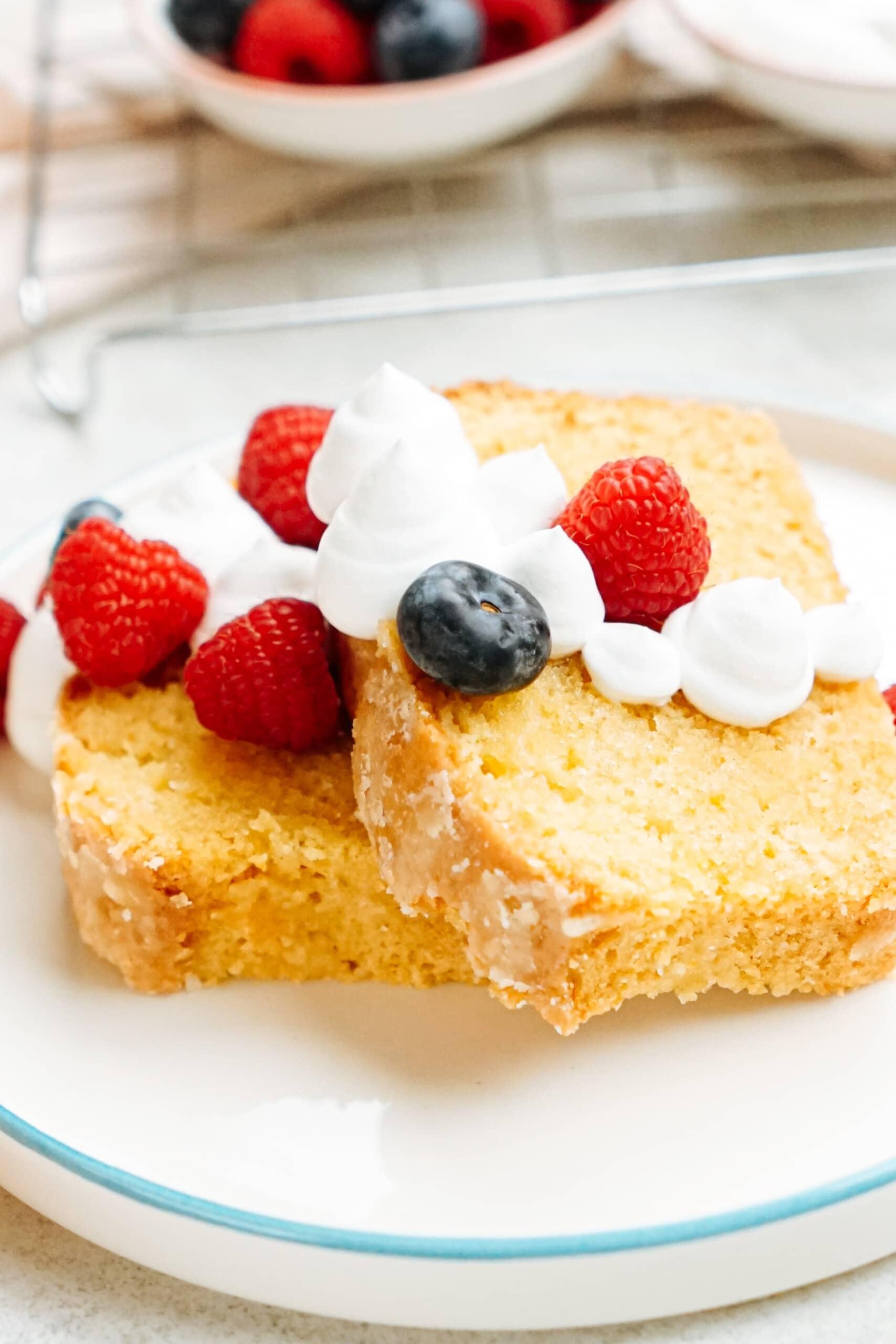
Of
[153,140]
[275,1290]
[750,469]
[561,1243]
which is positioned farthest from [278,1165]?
[153,140]

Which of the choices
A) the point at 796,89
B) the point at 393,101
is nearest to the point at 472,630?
the point at 393,101

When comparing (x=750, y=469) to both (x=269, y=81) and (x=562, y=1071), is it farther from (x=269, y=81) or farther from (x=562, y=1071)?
(x=269, y=81)

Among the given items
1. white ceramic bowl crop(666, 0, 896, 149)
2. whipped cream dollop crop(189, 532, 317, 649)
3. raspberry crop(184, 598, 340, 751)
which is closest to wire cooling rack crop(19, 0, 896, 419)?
white ceramic bowl crop(666, 0, 896, 149)

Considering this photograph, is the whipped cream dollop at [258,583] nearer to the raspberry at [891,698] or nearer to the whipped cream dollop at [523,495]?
the whipped cream dollop at [523,495]

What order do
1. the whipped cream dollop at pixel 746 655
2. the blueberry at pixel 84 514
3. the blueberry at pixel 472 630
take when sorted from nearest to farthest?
the blueberry at pixel 472 630 < the whipped cream dollop at pixel 746 655 < the blueberry at pixel 84 514

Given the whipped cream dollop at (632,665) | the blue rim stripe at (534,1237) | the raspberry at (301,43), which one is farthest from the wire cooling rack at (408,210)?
the blue rim stripe at (534,1237)

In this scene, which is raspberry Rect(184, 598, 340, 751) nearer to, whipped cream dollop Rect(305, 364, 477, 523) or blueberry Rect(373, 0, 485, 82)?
whipped cream dollop Rect(305, 364, 477, 523)
